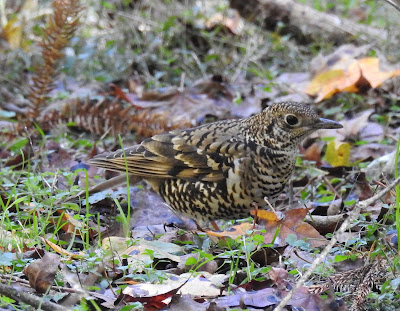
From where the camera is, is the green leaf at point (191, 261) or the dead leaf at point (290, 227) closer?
the green leaf at point (191, 261)

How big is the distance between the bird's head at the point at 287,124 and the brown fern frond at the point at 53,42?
2.12 meters

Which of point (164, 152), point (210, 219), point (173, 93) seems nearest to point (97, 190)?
point (164, 152)

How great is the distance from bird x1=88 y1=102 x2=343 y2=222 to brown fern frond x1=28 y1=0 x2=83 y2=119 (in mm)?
1484

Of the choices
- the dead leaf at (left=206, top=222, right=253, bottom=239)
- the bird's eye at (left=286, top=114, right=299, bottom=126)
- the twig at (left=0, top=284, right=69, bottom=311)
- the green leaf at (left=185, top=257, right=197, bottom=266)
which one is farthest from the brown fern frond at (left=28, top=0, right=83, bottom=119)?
the twig at (left=0, top=284, right=69, bottom=311)

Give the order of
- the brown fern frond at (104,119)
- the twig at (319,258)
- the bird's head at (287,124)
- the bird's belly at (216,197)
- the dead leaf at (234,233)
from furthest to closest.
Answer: the brown fern frond at (104,119) → the bird's head at (287,124) → the bird's belly at (216,197) → the dead leaf at (234,233) → the twig at (319,258)

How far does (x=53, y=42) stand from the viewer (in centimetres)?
584

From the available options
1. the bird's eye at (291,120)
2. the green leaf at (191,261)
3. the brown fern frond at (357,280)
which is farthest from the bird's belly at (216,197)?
the brown fern frond at (357,280)

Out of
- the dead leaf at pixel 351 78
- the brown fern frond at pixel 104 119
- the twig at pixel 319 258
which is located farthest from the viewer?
the dead leaf at pixel 351 78

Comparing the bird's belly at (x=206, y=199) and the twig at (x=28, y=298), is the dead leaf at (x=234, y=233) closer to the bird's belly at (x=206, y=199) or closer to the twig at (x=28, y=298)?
the bird's belly at (x=206, y=199)

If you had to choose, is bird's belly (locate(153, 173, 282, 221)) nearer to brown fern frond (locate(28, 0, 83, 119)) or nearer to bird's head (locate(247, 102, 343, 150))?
bird's head (locate(247, 102, 343, 150))

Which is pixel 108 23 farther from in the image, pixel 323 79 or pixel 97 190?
pixel 97 190

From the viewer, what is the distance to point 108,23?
8867 millimetres

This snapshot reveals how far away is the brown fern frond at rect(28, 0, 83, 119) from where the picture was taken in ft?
18.6

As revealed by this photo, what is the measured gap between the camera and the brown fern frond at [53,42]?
18.6ft
